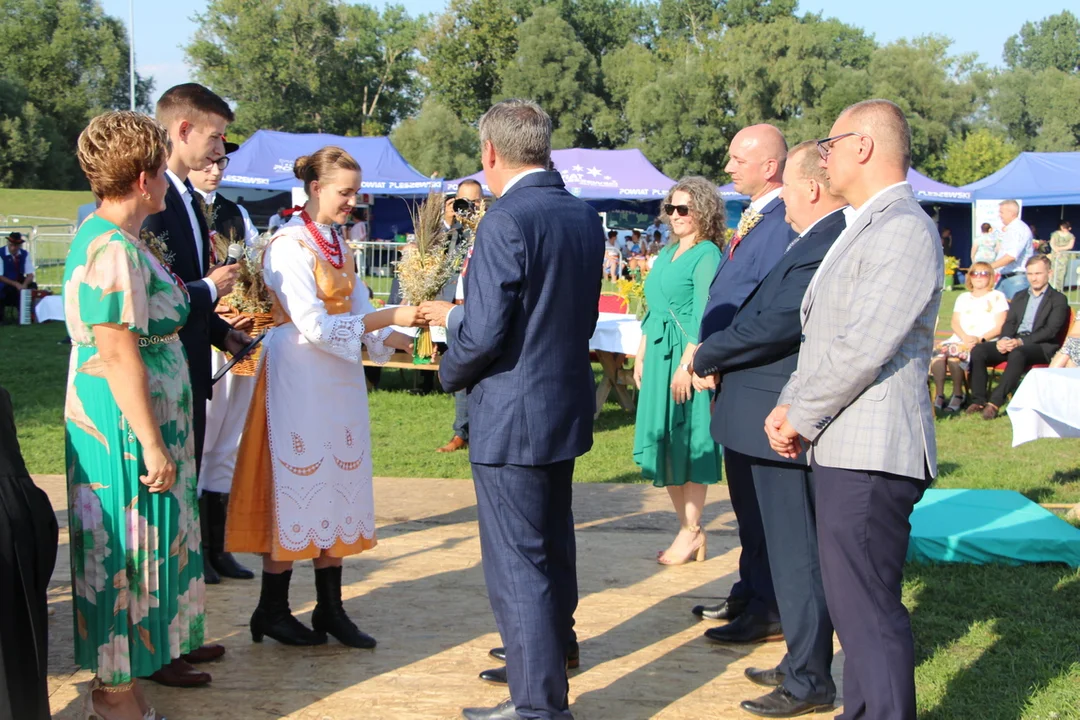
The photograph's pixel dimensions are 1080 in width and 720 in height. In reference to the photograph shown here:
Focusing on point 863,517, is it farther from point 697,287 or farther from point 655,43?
point 655,43

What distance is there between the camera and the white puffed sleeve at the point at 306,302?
3947 millimetres

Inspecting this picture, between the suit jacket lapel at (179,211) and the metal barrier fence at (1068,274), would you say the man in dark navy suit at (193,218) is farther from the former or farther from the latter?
the metal barrier fence at (1068,274)

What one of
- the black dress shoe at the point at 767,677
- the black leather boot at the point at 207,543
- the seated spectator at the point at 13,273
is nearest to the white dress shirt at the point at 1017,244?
the black dress shoe at the point at 767,677

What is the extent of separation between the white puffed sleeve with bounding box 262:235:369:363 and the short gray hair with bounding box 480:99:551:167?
3.20 ft

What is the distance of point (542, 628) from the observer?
134 inches

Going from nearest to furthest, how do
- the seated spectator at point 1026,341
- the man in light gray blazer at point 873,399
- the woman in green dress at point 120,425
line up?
the man in light gray blazer at point 873,399 < the woman in green dress at point 120,425 < the seated spectator at point 1026,341

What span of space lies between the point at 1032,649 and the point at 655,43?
243ft

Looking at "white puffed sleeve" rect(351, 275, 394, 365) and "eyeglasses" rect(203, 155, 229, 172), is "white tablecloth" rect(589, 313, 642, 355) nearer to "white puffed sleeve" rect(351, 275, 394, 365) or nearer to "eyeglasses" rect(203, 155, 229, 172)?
"eyeglasses" rect(203, 155, 229, 172)

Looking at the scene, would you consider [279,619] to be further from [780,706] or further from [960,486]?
[960,486]

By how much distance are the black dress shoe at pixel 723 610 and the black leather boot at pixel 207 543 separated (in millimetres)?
2322

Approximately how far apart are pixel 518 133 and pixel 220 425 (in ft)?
9.61

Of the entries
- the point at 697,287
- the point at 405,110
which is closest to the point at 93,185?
the point at 697,287

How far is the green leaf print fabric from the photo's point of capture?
128 inches

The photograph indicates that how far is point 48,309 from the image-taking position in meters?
17.1
